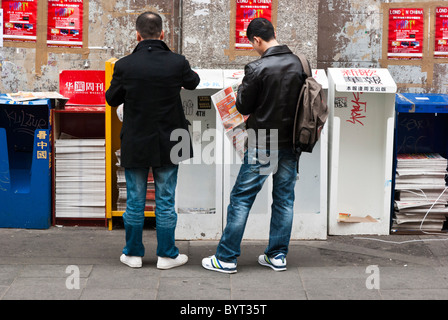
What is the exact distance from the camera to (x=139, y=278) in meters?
4.52

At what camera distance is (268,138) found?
4457 millimetres

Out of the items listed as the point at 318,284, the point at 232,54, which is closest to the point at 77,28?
the point at 232,54

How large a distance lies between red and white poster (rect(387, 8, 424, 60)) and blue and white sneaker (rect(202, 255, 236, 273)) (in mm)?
3159

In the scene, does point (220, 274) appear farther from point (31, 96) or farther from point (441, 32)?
point (441, 32)

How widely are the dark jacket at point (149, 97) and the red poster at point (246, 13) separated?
1945 mm

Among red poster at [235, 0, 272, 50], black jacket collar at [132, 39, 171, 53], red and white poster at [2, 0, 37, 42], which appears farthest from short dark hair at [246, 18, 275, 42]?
red and white poster at [2, 0, 37, 42]

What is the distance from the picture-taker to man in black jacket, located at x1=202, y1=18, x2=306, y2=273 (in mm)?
4395

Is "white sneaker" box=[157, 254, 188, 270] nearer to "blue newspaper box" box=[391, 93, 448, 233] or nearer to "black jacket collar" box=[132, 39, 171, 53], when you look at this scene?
"black jacket collar" box=[132, 39, 171, 53]

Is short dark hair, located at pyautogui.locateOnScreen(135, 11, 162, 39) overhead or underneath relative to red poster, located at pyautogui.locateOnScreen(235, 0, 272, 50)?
underneath

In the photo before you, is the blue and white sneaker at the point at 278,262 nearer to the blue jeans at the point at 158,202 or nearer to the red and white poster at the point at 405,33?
the blue jeans at the point at 158,202

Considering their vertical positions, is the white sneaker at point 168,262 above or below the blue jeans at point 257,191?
below

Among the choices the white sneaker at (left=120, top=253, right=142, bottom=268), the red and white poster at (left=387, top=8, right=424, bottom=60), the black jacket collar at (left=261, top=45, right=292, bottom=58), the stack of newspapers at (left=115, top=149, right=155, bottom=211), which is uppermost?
the red and white poster at (left=387, top=8, right=424, bottom=60)

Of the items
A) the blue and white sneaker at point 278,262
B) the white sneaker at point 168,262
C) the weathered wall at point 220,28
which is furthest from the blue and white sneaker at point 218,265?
the weathered wall at point 220,28

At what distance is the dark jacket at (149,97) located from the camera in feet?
14.6
